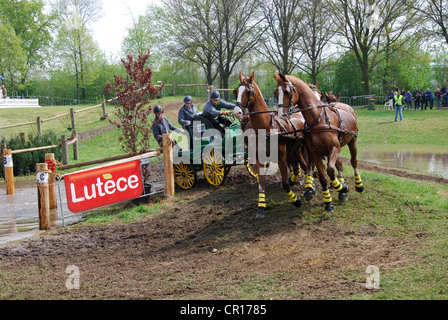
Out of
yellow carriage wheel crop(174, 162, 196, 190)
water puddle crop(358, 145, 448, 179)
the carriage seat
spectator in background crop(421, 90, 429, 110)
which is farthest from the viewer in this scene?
spectator in background crop(421, 90, 429, 110)

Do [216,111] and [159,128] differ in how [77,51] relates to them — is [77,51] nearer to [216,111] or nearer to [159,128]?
[159,128]

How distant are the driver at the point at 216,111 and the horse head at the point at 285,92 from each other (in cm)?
306

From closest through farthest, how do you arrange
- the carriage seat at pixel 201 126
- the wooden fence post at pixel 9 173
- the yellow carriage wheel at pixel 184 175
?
the carriage seat at pixel 201 126, the yellow carriage wheel at pixel 184 175, the wooden fence post at pixel 9 173

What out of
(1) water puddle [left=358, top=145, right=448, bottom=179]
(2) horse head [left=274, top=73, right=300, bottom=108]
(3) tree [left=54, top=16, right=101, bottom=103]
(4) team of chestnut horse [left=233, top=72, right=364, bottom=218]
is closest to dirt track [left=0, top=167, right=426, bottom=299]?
(4) team of chestnut horse [left=233, top=72, right=364, bottom=218]

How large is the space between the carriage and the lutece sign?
1555mm

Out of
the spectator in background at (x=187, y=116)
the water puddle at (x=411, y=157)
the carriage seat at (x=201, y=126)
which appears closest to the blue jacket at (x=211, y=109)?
the carriage seat at (x=201, y=126)

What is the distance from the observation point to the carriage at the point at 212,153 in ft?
34.4

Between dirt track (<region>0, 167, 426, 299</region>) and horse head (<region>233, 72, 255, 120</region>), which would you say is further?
horse head (<region>233, 72, 255, 120</region>)

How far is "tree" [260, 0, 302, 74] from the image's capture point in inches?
1337

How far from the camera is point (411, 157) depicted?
54.5 ft

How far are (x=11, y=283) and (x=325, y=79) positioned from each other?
138 ft

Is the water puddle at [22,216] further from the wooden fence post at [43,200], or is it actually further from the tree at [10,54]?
the tree at [10,54]

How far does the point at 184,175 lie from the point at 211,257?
5396 millimetres

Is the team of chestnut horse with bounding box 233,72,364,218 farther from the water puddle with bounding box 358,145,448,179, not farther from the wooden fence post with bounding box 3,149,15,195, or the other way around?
the wooden fence post with bounding box 3,149,15,195
